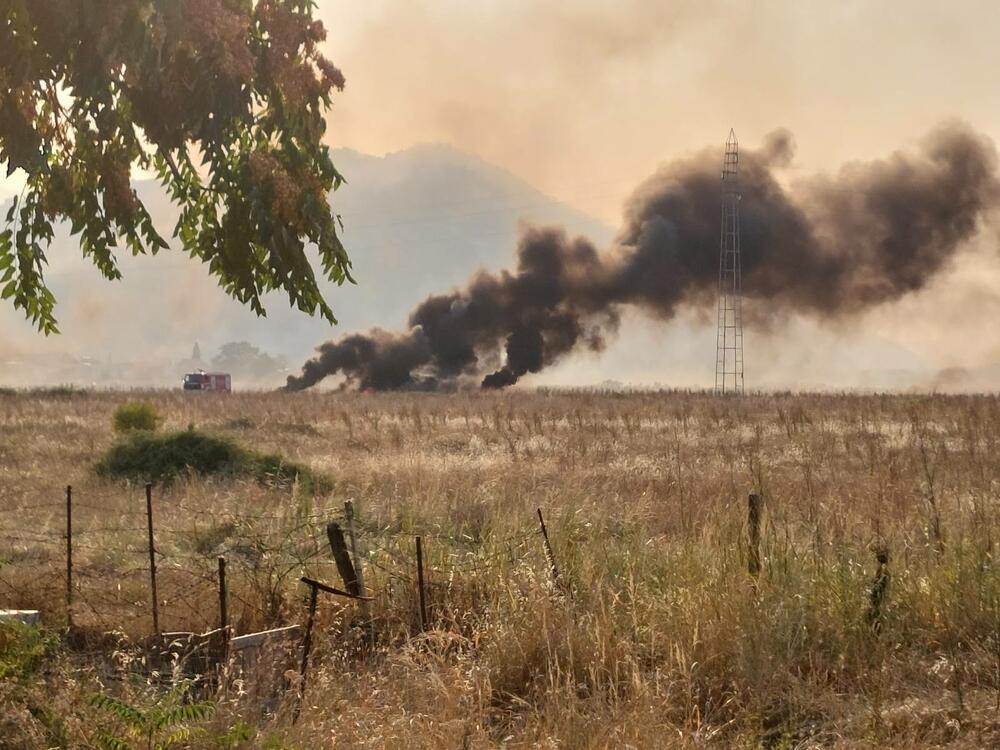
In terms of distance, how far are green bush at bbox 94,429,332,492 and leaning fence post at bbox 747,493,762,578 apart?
9.07 meters

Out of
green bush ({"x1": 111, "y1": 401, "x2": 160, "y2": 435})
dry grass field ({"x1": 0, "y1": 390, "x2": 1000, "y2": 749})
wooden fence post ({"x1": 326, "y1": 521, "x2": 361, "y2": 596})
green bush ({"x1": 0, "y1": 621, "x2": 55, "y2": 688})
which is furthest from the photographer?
green bush ({"x1": 111, "y1": 401, "x2": 160, "y2": 435})

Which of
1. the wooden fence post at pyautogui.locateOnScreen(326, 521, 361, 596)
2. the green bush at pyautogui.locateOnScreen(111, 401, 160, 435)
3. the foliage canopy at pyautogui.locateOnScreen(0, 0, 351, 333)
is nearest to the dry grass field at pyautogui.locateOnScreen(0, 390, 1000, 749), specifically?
the wooden fence post at pyautogui.locateOnScreen(326, 521, 361, 596)

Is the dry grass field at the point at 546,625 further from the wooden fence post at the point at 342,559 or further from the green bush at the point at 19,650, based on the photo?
the wooden fence post at the point at 342,559

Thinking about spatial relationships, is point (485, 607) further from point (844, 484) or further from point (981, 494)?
point (844, 484)

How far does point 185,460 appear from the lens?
18000 millimetres

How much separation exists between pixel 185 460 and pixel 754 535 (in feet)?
38.5

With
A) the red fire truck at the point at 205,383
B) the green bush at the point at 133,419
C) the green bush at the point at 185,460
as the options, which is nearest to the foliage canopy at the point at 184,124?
the green bush at the point at 185,460

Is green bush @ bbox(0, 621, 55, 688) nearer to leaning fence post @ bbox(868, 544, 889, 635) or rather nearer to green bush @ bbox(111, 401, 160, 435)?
leaning fence post @ bbox(868, 544, 889, 635)

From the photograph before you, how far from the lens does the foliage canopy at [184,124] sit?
23.4ft

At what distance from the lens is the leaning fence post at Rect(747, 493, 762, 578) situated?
8.02 metres

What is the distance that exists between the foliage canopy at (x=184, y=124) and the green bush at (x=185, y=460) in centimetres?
811

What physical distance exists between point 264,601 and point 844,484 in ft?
27.5

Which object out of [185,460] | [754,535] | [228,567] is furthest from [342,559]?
[185,460]

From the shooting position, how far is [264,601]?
27.5ft
